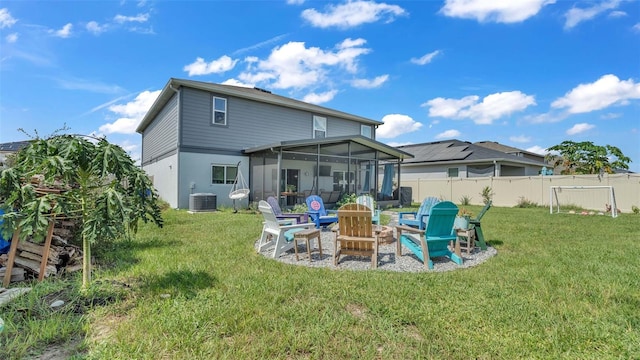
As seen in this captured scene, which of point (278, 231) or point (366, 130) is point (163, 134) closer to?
point (366, 130)

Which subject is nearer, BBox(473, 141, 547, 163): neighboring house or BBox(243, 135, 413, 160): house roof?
BBox(243, 135, 413, 160): house roof

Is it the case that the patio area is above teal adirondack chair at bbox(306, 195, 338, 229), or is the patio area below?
below

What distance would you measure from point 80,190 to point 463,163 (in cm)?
2248

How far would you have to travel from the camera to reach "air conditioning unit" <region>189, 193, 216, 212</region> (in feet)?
40.0

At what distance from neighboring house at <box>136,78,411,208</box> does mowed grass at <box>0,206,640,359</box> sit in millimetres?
8310

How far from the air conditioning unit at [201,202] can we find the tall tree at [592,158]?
74.0ft

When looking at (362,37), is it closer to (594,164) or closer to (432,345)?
(432,345)

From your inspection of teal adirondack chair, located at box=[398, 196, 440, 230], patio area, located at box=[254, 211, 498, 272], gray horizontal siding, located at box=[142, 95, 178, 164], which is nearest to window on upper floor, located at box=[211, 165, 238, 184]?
gray horizontal siding, located at box=[142, 95, 178, 164]

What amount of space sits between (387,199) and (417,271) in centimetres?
1272

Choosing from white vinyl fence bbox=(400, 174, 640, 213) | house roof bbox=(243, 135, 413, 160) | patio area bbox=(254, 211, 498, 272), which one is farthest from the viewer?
white vinyl fence bbox=(400, 174, 640, 213)

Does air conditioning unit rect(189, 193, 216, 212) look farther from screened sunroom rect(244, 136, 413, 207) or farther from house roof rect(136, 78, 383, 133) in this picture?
house roof rect(136, 78, 383, 133)

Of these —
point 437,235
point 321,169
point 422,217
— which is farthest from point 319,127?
point 437,235

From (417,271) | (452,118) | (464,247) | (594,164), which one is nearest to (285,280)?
(417,271)

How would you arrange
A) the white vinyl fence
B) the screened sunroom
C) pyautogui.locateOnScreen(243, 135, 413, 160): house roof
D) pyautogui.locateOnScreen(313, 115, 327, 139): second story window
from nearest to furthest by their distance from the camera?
pyautogui.locateOnScreen(243, 135, 413, 160): house roof < the white vinyl fence < the screened sunroom < pyautogui.locateOnScreen(313, 115, 327, 139): second story window
